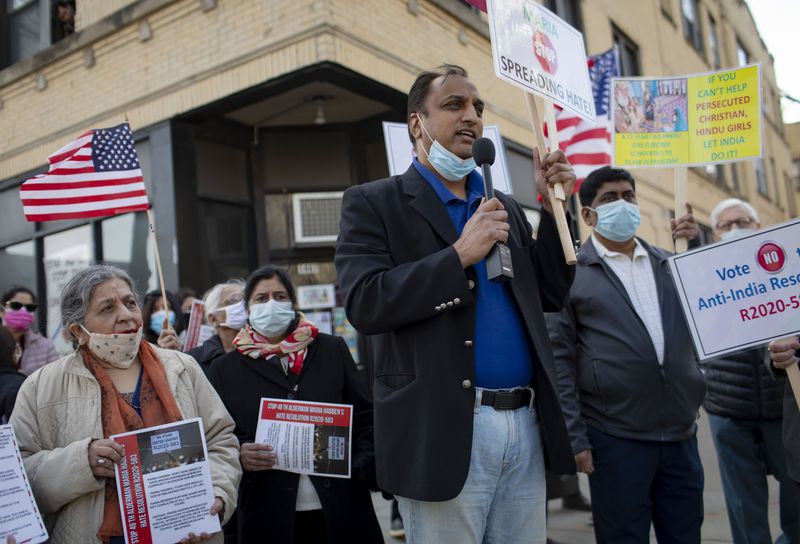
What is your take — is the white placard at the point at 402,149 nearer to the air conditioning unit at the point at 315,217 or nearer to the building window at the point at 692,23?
the air conditioning unit at the point at 315,217

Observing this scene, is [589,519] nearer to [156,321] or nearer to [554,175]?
[156,321]

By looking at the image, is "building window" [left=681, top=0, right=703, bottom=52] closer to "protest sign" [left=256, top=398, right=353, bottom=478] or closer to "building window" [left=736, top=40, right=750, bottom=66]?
"building window" [left=736, top=40, right=750, bottom=66]

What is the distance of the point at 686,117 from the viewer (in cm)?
445

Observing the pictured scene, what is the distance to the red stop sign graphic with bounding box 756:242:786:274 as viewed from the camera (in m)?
3.16

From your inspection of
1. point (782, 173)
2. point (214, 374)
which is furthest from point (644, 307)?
point (782, 173)

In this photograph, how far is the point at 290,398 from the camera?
12.1ft

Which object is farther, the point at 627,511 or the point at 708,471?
the point at 708,471

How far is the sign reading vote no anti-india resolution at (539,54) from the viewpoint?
2760mm

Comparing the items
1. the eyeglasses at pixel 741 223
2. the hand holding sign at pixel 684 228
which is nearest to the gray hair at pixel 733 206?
Result: the eyeglasses at pixel 741 223

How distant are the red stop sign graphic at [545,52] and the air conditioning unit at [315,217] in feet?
20.8

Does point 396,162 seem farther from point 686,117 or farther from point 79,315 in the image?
point 79,315

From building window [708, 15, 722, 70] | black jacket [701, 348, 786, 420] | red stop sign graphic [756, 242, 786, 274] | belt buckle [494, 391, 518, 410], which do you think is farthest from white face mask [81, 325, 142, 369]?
building window [708, 15, 722, 70]

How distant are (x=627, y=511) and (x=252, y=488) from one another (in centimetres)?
183

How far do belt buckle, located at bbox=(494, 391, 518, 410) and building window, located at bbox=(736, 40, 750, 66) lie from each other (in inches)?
994
